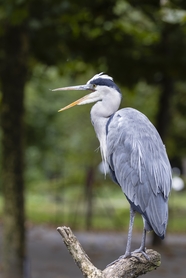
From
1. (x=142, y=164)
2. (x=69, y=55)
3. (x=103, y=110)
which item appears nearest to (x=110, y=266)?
(x=142, y=164)

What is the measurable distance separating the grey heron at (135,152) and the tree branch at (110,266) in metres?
0.08

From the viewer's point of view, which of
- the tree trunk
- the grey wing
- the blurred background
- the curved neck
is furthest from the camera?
the tree trunk

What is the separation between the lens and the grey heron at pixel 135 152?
434 cm

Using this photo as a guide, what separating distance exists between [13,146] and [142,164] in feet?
18.1

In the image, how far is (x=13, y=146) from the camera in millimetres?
9711

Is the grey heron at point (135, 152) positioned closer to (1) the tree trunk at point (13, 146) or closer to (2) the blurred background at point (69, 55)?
(2) the blurred background at point (69, 55)

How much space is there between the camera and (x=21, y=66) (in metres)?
9.66

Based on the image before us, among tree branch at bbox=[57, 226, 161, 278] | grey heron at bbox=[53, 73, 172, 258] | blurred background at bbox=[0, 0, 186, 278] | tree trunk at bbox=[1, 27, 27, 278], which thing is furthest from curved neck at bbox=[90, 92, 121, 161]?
tree trunk at bbox=[1, 27, 27, 278]

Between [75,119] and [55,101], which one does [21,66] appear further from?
[55,101]

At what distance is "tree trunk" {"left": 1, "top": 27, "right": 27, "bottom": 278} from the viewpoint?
959 centimetres

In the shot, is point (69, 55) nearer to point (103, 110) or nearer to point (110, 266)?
point (103, 110)

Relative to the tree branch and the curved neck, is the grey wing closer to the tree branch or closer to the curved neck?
the curved neck

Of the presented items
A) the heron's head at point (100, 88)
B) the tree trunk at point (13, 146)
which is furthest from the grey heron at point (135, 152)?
the tree trunk at point (13, 146)

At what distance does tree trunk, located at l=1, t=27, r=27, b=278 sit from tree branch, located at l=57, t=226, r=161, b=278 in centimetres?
536
